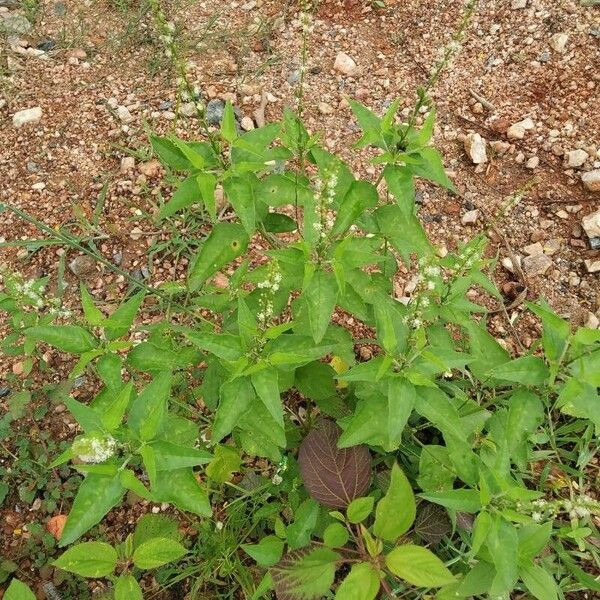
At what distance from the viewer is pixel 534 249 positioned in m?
4.02

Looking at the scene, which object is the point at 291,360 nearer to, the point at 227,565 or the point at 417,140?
the point at 417,140

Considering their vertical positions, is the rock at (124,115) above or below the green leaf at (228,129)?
below

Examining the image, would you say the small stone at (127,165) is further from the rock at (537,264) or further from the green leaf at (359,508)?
the green leaf at (359,508)

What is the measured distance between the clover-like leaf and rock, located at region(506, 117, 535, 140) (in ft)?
8.81

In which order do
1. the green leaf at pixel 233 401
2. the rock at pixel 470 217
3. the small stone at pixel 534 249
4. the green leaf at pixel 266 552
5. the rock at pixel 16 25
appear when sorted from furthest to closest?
the rock at pixel 16 25
the rock at pixel 470 217
the small stone at pixel 534 249
the green leaf at pixel 266 552
the green leaf at pixel 233 401

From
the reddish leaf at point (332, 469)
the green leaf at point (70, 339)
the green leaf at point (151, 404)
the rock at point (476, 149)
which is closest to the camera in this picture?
the green leaf at point (151, 404)

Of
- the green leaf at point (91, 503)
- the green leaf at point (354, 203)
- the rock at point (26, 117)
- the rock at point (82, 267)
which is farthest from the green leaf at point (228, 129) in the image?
the rock at point (26, 117)

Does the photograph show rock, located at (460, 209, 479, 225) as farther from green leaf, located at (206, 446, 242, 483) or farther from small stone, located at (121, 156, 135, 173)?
small stone, located at (121, 156, 135, 173)

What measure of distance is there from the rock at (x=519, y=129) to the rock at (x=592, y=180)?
52 cm

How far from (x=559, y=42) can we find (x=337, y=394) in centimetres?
320

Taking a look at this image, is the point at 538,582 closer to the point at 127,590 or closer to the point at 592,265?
the point at 127,590

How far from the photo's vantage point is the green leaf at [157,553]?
2.55 meters

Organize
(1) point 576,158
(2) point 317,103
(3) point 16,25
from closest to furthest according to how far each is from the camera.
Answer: (1) point 576,158, (2) point 317,103, (3) point 16,25

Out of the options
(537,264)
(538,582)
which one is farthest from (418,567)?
(537,264)
